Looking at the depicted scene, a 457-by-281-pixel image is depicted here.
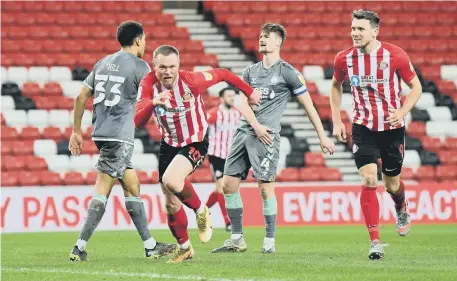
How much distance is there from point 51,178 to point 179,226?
332 inches

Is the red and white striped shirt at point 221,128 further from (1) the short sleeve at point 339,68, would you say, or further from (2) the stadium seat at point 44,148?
(1) the short sleeve at point 339,68

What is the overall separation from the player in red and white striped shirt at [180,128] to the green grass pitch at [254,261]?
35 centimetres

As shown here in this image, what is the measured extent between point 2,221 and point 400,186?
706cm

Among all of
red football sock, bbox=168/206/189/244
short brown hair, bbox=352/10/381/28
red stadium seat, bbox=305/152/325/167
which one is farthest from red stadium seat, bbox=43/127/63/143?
short brown hair, bbox=352/10/381/28

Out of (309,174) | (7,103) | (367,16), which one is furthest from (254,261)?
(7,103)

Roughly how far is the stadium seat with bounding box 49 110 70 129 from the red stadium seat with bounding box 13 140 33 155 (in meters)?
0.79

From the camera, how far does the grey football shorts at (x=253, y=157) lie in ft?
31.8

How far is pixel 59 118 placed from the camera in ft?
59.8

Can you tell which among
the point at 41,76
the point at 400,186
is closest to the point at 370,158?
the point at 400,186

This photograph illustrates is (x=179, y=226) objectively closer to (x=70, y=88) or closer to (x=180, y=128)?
(x=180, y=128)

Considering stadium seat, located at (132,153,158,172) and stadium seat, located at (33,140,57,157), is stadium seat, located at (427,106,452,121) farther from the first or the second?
stadium seat, located at (33,140,57,157)

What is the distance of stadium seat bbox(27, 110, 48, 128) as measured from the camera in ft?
59.5

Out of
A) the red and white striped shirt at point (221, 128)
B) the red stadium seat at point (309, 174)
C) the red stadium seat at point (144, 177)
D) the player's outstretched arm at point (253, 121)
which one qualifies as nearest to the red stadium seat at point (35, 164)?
the red stadium seat at point (144, 177)

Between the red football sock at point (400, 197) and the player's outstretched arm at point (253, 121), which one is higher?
the player's outstretched arm at point (253, 121)
